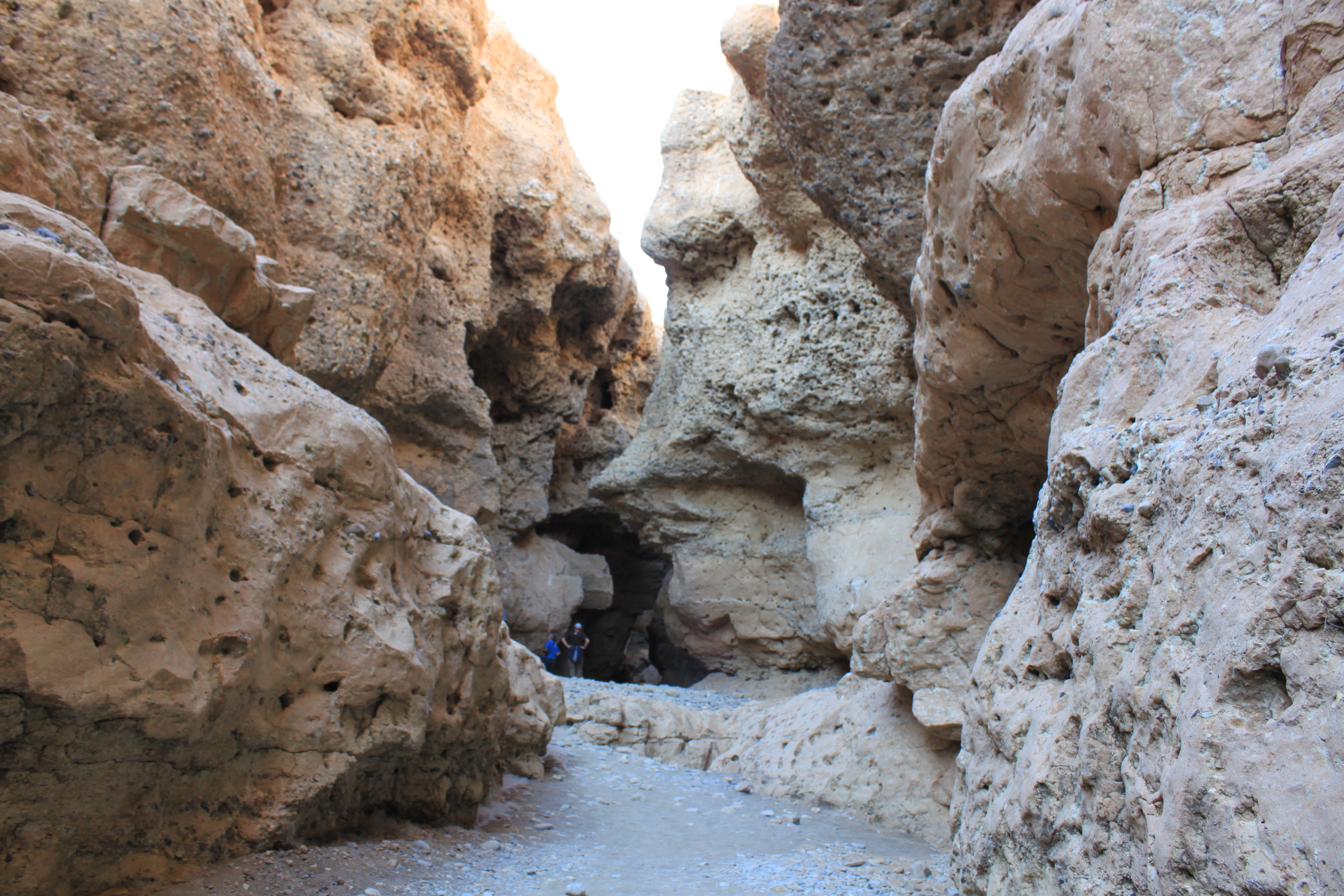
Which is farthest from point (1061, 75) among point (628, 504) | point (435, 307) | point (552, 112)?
point (552, 112)

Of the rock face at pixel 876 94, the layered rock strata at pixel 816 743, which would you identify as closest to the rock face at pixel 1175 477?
the layered rock strata at pixel 816 743

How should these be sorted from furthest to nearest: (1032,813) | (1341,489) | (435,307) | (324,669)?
1. (435,307)
2. (324,669)
3. (1032,813)
4. (1341,489)

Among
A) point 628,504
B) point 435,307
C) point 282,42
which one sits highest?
point 282,42

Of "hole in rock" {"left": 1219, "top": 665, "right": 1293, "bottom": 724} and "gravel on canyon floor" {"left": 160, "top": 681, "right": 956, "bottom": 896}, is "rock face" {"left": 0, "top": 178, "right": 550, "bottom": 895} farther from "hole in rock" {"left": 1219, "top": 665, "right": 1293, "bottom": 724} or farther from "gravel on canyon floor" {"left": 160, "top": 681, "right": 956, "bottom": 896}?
"hole in rock" {"left": 1219, "top": 665, "right": 1293, "bottom": 724}

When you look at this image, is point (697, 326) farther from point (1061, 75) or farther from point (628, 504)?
point (1061, 75)

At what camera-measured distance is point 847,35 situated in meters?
5.93

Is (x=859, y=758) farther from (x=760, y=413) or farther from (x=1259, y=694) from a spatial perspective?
(x=760, y=413)

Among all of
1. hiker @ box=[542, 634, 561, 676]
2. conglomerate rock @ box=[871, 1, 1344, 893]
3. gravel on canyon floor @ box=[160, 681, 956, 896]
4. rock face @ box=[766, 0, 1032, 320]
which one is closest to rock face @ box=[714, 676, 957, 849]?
gravel on canyon floor @ box=[160, 681, 956, 896]

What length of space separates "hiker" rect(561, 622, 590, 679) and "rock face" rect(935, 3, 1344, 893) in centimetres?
1048

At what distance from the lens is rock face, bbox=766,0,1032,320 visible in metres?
5.59

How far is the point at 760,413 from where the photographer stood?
409 inches

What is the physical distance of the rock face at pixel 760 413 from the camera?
31.3 feet

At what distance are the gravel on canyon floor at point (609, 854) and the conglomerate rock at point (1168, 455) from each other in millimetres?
1389

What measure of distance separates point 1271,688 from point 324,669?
3065 mm
